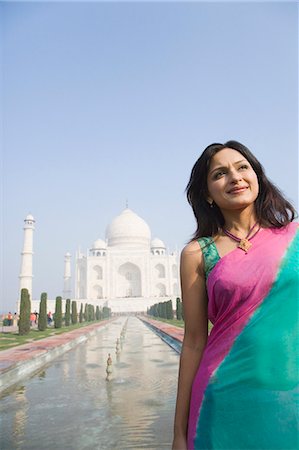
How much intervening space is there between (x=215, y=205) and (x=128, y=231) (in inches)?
1644

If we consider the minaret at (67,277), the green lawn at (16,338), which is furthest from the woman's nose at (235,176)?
the minaret at (67,277)

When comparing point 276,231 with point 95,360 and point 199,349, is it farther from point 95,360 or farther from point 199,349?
point 95,360

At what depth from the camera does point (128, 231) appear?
42969 millimetres

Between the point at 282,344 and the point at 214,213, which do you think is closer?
the point at 282,344

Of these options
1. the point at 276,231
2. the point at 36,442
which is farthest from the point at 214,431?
the point at 36,442

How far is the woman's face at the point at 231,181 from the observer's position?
3.79 ft

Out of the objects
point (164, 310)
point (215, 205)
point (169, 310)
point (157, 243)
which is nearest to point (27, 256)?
point (164, 310)

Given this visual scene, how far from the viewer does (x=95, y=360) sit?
7.28 meters

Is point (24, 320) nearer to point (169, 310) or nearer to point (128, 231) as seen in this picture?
point (169, 310)

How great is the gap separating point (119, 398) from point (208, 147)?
12.0 feet

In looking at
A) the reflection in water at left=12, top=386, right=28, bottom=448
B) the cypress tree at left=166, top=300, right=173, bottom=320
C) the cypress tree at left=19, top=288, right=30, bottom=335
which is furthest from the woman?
the cypress tree at left=166, top=300, right=173, bottom=320

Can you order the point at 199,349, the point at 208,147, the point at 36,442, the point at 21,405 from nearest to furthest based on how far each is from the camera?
the point at 199,349 < the point at 208,147 < the point at 36,442 < the point at 21,405

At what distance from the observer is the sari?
891 mm

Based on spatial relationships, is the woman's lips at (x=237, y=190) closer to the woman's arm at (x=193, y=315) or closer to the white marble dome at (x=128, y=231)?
the woman's arm at (x=193, y=315)
